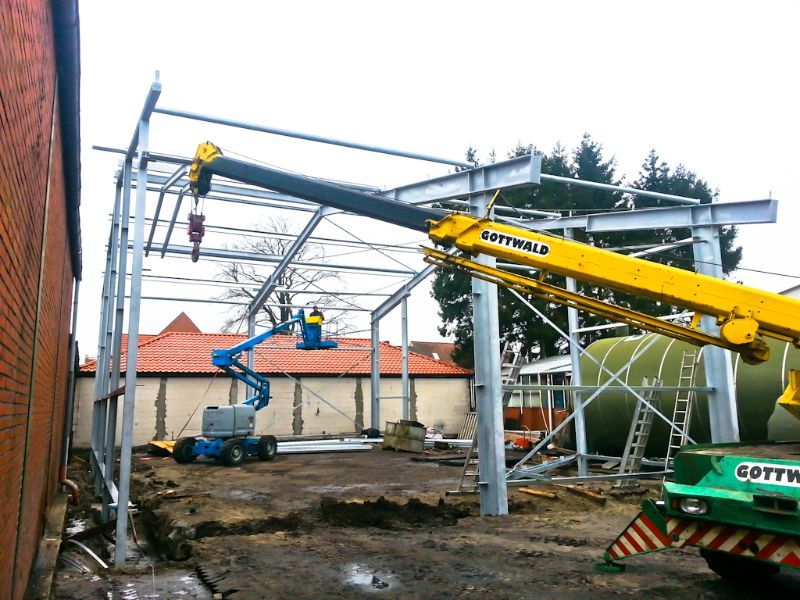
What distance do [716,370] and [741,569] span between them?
17.0 feet

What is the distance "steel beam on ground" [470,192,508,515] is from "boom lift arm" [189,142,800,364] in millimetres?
2028

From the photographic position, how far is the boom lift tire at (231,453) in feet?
53.6

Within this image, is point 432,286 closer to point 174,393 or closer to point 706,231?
point 174,393

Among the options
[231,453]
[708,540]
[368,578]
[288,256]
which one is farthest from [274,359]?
[708,540]

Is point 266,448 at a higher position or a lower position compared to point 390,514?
higher

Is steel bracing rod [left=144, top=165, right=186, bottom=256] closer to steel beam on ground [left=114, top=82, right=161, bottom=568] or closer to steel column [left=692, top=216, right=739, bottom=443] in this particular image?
steel beam on ground [left=114, top=82, right=161, bottom=568]

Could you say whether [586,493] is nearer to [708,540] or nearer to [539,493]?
[539,493]

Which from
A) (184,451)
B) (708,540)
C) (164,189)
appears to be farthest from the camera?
(184,451)

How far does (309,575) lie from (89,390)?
65.8ft

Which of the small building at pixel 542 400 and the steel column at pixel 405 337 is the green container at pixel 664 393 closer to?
the steel column at pixel 405 337

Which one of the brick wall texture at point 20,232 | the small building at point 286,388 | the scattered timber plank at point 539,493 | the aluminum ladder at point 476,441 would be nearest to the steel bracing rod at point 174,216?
the brick wall texture at point 20,232

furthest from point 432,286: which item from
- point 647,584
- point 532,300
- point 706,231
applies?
point 647,584

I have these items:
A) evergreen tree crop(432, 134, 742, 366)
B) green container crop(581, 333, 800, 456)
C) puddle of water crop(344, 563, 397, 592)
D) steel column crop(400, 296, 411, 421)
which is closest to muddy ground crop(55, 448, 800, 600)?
puddle of water crop(344, 563, 397, 592)

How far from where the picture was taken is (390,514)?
8859mm
